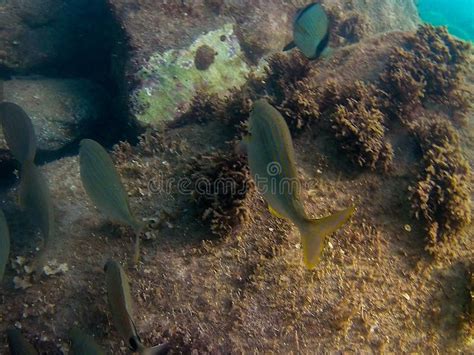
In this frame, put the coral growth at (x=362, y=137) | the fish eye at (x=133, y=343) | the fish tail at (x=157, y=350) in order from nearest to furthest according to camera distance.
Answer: the fish eye at (x=133, y=343), the fish tail at (x=157, y=350), the coral growth at (x=362, y=137)

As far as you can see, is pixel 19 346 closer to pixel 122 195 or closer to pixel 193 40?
pixel 122 195

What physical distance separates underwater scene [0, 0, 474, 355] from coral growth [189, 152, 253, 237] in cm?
2

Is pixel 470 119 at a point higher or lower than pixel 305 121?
higher

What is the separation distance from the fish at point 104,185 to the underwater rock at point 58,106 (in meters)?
4.50

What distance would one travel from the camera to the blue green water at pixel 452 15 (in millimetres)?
20672

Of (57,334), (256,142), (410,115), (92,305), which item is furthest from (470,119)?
(57,334)

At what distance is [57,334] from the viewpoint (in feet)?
10.5

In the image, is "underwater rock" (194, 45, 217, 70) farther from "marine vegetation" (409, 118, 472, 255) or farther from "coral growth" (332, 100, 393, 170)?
"marine vegetation" (409, 118, 472, 255)

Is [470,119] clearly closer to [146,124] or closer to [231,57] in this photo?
[231,57]

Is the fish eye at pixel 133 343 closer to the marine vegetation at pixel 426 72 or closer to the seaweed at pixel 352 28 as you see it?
the marine vegetation at pixel 426 72

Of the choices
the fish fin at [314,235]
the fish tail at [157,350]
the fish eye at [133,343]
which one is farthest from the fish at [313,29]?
the fish eye at [133,343]

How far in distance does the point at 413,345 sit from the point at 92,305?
2890mm

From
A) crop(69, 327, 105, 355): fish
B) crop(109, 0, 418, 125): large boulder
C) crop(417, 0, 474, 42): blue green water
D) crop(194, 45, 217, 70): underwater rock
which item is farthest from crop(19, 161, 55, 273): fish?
crop(417, 0, 474, 42): blue green water

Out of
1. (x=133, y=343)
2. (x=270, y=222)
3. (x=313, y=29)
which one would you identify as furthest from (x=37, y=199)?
(x=313, y=29)
